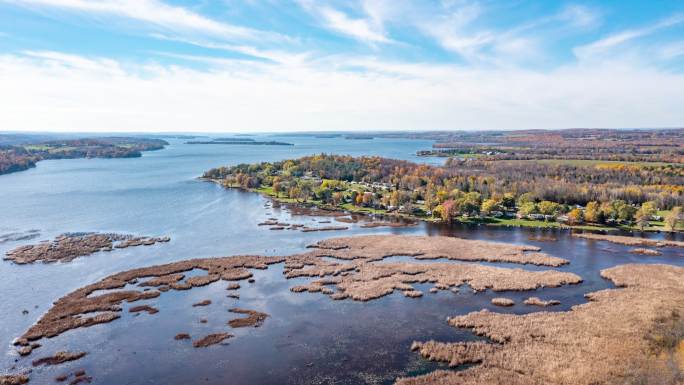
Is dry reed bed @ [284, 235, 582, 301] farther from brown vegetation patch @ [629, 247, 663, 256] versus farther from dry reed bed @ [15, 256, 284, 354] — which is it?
brown vegetation patch @ [629, 247, 663, 256]

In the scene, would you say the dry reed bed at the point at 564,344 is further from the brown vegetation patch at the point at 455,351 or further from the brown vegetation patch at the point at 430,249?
the brown vegetation patch at the point at 430,249

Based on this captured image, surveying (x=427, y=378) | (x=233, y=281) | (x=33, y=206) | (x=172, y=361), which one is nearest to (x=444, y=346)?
(x=427, y=378)

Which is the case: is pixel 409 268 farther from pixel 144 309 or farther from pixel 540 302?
pixel 144 309

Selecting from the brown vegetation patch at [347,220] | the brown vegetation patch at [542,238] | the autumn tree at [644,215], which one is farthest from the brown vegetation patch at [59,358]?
the autumn tree at [644,215]

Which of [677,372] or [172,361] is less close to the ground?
[677,372]

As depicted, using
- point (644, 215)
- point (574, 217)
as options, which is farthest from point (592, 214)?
point (644, 215)

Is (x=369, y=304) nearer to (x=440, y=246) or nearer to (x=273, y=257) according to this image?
(x=273, y=257)
